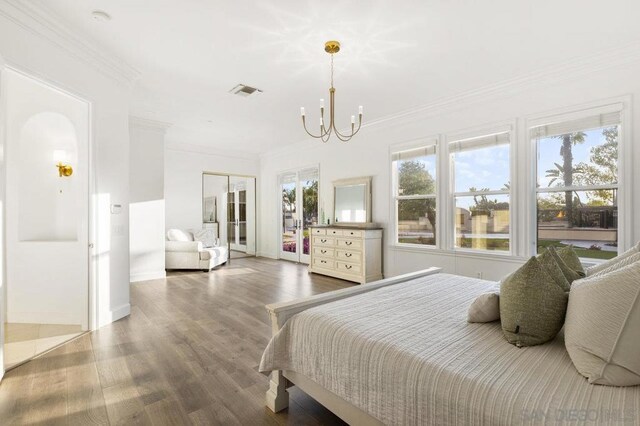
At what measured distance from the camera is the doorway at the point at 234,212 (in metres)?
8.03

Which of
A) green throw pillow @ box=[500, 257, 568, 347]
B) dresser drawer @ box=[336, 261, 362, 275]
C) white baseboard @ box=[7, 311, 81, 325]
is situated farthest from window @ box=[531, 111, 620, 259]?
white baseboard @ box=[7, 311, 81, 325]

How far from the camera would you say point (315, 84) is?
3881 mm

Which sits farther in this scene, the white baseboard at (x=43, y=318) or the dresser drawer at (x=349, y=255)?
the dresser drawer at (x=349, y=255)

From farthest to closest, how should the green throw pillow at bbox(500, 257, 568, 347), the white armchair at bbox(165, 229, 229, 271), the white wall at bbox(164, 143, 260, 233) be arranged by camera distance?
1. the white wall at bbox(164, 143, 260, 233)
2. the white armchair at bbox(165, 229, 229, 271)
3. the green throw pillow at bbox(500, 257, 568, 347)

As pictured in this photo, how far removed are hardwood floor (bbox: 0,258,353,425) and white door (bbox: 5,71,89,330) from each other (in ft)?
1.98

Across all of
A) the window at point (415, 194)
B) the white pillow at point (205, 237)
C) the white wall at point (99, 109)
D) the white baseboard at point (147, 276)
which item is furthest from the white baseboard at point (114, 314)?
the window at point (415, 194)

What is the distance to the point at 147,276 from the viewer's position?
5.48 metres

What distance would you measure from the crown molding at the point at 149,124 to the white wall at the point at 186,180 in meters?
1.35

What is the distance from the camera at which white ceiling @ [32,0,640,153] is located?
2.47 meters

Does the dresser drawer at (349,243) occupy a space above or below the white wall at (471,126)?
below

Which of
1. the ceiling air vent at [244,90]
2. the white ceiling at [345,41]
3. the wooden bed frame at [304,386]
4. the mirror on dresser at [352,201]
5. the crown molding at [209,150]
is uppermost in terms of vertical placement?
the white ceiling at [345,41]

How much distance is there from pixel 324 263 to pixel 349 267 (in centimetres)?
65

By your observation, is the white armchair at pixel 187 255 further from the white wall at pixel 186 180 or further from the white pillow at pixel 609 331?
the white pillow at pixel 609 331

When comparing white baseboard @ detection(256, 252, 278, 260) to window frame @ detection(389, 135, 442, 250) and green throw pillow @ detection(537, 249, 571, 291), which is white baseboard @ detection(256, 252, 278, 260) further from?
green throw pillow @ detection(537, 249, 571, 291)
